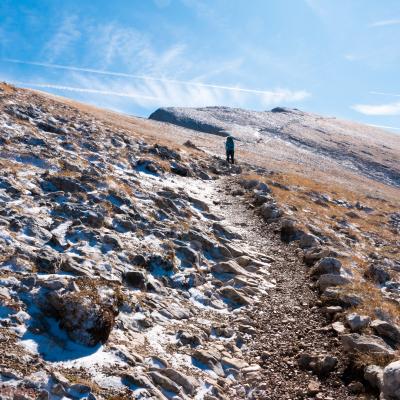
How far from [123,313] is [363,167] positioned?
79721 millimetres

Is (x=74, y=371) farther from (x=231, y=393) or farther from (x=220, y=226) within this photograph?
(x=220, y=226)

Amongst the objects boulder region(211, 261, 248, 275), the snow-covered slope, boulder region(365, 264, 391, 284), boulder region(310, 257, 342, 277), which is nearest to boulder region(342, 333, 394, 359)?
boulder region(310, 257, 342, 277)

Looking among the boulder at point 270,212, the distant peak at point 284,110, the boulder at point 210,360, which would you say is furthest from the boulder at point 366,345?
the distant peak at point 284,110

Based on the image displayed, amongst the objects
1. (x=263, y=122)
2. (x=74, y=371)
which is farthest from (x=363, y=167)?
(x=74, y=371)

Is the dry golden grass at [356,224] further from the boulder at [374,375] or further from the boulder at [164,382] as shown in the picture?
the boulder at [164,382]

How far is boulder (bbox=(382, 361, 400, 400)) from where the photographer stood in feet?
28.1

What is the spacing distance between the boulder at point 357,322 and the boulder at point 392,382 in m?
3.10

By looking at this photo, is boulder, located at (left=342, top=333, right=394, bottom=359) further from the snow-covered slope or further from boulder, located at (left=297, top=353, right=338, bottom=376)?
the snow-covered slope

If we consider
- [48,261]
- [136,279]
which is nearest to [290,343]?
[136,279]

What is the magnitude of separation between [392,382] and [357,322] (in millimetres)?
3520

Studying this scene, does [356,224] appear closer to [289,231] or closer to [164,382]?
[289,231]

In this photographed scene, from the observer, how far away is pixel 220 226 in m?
21.1

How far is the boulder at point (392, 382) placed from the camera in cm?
855

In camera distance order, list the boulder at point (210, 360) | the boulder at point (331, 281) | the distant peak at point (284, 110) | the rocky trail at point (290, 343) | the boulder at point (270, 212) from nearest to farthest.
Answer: the rocky trail at point (290, 343) → the boulder at point (210, 360) → the boulder at point (331, 281) → the boulder at point (270, 212) → the distant peak at point (284, 110)
